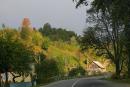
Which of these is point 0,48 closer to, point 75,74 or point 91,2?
point 91,2

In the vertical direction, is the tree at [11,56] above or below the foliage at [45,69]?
above

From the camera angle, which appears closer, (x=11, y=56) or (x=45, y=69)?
(x=11, y=56)

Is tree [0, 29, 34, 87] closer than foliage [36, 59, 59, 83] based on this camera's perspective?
Yes

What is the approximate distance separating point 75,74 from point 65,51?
164 ft

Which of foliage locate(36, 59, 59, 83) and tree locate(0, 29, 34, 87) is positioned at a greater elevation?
tree locate(0, 29, 34, 87)

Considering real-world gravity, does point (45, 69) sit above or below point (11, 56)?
below

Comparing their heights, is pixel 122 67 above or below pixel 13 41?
below

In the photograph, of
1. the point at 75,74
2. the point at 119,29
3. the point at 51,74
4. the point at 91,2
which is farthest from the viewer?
the point at 75,74

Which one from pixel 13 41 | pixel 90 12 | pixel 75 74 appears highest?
pixel 90 12

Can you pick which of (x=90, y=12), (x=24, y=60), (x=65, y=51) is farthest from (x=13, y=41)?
(x=65, y=51)

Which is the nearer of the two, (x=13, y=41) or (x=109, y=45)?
(x=13, y=41)

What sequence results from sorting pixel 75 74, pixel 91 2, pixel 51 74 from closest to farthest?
pixel 91 2
pixel 51 74
pixel 75 74

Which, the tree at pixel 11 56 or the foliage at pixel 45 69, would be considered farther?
the foliage at pixel 45 69

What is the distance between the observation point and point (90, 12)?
79562 mm
